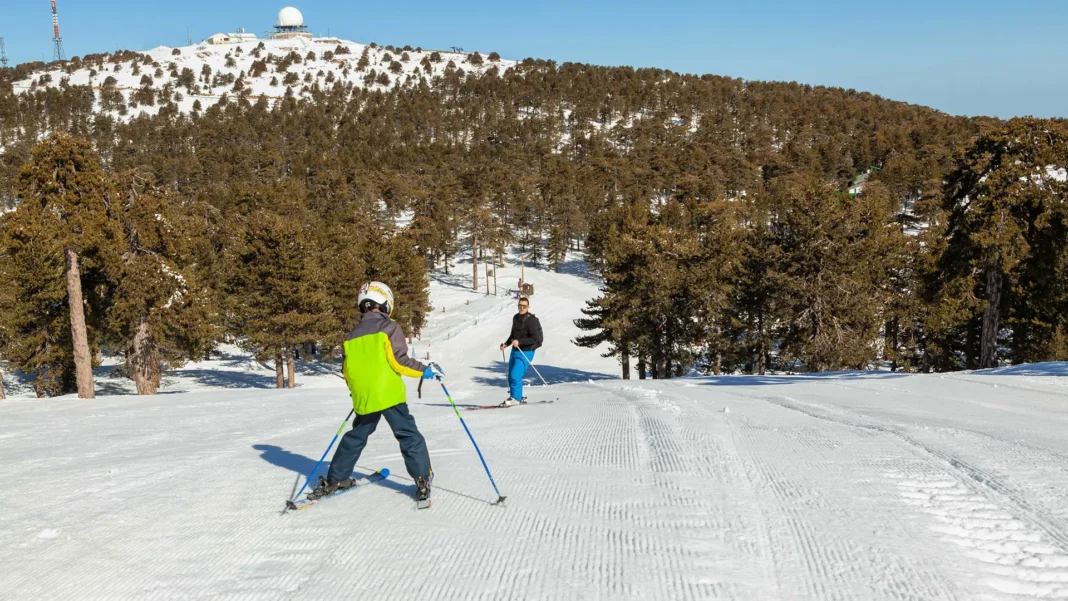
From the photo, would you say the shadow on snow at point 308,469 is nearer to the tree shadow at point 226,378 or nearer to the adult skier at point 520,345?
the adult skier at point 520,345

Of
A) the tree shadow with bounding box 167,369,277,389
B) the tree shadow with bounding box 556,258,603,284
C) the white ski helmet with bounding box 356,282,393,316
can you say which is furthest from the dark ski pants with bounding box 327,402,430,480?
the tree shadow with bounding box 556,258,603,284

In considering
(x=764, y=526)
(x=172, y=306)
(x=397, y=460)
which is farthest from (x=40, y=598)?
Result: (x=172, y=306)

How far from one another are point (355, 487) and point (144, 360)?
79.1 ft

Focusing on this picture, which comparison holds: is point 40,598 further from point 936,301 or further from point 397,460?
point 936,301

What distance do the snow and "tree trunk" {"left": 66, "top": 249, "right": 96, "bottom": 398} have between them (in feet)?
43.5

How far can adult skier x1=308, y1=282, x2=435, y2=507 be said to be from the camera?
452 centimetres

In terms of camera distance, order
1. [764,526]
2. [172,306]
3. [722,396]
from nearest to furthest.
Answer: [764,526] → [722,396] → [172,306]

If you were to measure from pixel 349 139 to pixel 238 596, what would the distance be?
148679 mm

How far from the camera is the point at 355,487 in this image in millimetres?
5145

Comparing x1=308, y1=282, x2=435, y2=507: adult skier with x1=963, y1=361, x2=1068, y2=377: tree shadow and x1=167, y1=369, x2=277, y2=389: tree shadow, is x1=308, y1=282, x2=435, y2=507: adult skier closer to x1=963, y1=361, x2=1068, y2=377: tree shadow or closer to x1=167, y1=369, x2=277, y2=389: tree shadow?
x1=963, y1=361, x2=1068, y2=377: tree shadow

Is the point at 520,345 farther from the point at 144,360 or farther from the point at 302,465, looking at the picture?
the point at 144,360

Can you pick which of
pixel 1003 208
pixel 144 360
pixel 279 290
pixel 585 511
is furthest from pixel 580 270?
pixel 585 511

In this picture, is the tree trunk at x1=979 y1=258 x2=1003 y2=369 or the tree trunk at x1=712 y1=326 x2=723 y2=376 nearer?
the tree trunk at x1=979 y1=258 x2=1003 y2=369

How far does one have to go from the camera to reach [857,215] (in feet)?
97.3
